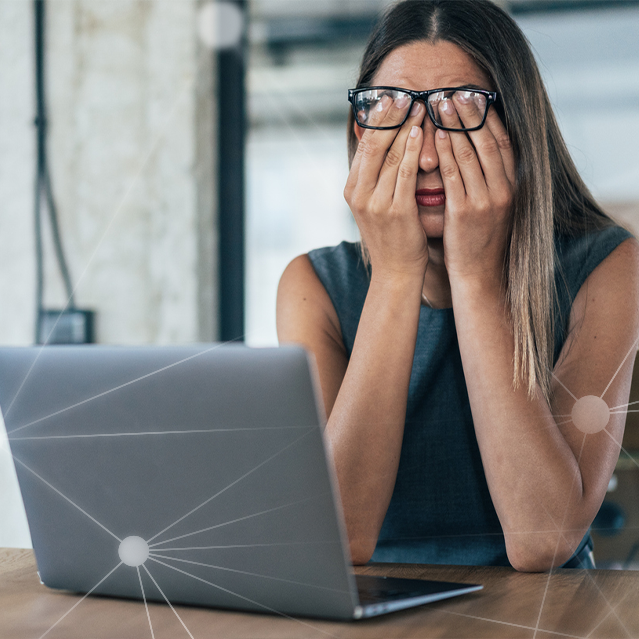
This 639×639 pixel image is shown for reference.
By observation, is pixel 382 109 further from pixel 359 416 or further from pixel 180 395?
pixel 180 395

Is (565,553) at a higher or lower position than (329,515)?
lower

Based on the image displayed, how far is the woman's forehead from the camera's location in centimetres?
84

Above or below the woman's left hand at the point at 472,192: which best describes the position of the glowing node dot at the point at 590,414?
below

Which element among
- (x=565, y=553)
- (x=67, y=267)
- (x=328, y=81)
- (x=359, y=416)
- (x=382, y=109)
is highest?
(x=328, y=81)

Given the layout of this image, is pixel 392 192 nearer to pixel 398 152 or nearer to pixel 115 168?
pixel 398 152

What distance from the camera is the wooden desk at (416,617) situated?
43cm

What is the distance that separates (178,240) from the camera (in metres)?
1.85

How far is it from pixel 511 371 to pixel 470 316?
0.27 ft

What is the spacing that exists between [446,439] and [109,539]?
54 centimetres

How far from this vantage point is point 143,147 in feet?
6.05

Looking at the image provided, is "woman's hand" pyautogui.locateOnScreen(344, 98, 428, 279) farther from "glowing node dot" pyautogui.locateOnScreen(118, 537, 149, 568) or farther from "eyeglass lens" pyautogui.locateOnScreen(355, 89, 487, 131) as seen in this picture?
"glowing node dot" pyautogui.locateOnScreen(118, 537, 149, 568)

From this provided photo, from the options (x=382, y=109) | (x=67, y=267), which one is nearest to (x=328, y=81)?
(x=67, y=267)

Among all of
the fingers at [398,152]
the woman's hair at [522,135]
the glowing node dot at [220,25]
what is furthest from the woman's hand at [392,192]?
the glowing node dot at [220,25]

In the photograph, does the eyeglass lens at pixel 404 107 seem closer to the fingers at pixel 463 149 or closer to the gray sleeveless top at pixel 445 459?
the fingers at pixel 463 149
